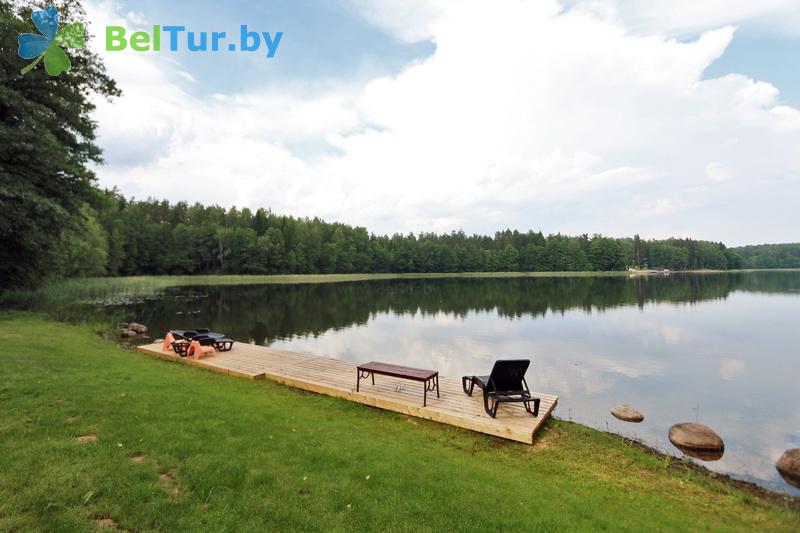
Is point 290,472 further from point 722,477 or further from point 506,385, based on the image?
point 722,477

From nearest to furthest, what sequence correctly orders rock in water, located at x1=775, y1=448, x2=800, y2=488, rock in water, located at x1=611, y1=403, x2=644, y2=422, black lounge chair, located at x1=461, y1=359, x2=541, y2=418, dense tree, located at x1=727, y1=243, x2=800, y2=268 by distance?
rock in water, located at x1=775, y1=448, x2=800, y2=488 → black lounge chair, located at x1=461, y1=359, x2=541, y2=418 → rock in water, located at x1=611, y1=403, x2=644, y2=422 → dense tree, located at x1=727, y1=243, x2=800, y2=268

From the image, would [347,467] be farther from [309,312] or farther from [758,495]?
[309,312]

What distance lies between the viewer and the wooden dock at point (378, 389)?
883 centimetres

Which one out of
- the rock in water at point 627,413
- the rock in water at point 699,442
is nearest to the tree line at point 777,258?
the rock in water at point 627,413

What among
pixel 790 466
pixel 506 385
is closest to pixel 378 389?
pixel 506 385

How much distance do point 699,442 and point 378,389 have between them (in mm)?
8217

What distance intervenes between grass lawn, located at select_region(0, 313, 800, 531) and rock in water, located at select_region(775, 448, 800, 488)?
2584 mm

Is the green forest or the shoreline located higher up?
the green forest

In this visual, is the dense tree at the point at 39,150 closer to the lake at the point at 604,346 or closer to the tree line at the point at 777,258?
the lake at the point at 604,346

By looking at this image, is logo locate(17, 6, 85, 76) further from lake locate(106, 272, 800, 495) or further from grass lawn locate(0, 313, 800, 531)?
grass lawn locate(0, 313, 800, 531)

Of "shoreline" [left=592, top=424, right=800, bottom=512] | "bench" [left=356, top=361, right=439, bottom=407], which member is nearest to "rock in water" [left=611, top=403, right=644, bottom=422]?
"shoreline" [left=592, top=424, right=800, bottom=512]

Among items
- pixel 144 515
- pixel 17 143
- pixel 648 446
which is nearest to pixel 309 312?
pixel 17 143

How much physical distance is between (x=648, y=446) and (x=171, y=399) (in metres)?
11.1

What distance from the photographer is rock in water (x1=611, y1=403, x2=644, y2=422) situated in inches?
454
